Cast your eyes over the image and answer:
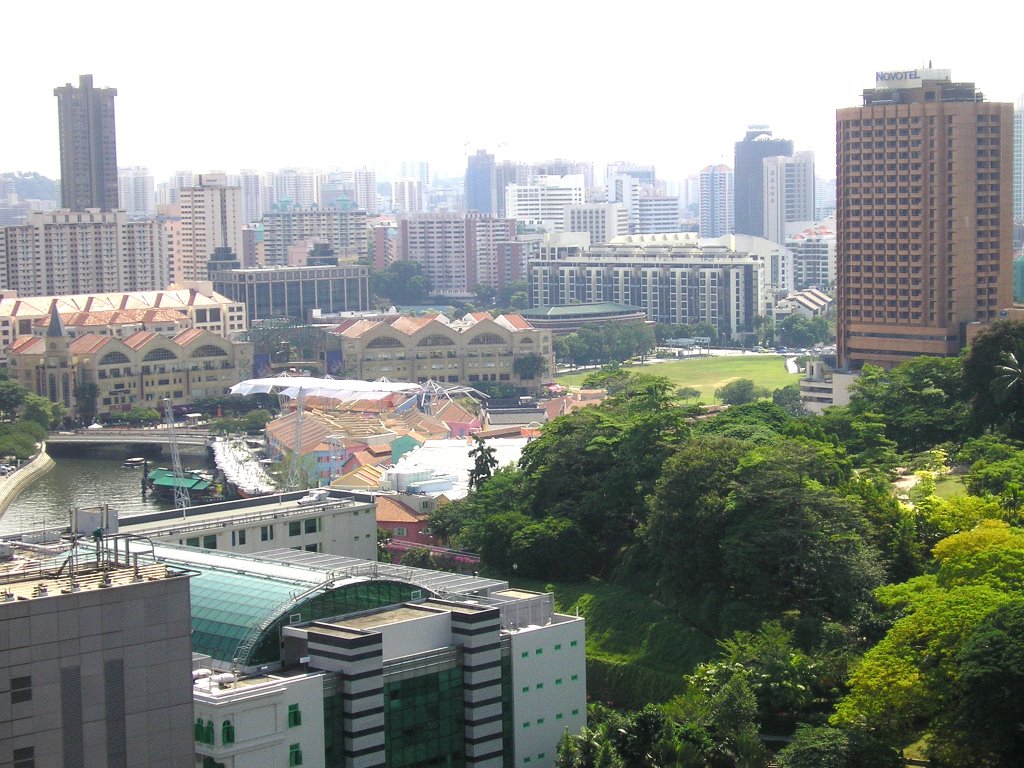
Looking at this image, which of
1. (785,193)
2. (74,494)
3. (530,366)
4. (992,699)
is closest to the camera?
(992,699)

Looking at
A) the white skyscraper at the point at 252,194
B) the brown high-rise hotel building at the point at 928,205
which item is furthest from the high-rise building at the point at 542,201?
the brown high-rise hotel building at the point at 928,205

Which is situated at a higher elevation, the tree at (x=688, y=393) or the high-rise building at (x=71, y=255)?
the high-rise building at (x=71, y=255)

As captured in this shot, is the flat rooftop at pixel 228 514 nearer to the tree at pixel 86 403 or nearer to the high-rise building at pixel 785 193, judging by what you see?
the tree at pixel 86 403

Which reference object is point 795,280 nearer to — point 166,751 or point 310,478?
point 310,478

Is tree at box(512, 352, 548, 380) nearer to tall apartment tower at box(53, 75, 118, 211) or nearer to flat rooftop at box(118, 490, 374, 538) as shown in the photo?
flat rooftop at box(118, 490, 374, 538)

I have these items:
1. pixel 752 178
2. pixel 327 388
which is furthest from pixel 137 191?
pixel 327 388

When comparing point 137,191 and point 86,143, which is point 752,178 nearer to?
point 86,143
